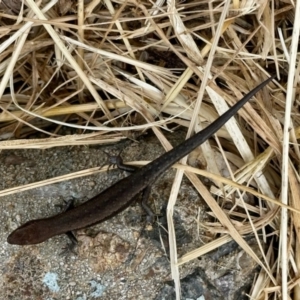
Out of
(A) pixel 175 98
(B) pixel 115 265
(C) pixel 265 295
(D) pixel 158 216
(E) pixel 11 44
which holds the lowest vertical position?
(C) pixel 265 295

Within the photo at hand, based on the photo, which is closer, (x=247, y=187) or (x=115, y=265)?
(x=247, y=187)

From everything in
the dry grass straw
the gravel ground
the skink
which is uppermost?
the dry grass straw

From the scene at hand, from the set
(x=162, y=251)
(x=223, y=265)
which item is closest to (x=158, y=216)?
(x=162, y=251)

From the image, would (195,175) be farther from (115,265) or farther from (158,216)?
(115,265)

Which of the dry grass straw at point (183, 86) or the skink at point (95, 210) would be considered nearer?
the dry grass straw at point (183, 86)

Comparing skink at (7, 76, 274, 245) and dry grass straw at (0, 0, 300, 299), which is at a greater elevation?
dry grass straw at (0, 0, 300, 299)

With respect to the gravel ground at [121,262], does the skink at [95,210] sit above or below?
above

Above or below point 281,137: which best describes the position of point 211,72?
above

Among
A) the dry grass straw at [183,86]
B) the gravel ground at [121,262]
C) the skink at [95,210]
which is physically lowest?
the gravel ground at [121,262]

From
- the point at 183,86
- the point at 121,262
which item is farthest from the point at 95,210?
the point at 183,86
